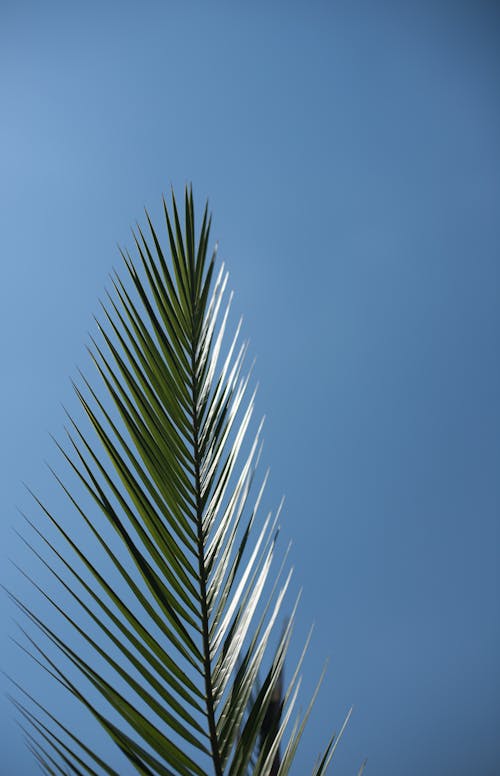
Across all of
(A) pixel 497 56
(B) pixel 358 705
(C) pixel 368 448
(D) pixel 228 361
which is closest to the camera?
(D) pixel 228 361

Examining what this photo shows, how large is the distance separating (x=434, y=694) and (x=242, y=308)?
9.01 meters

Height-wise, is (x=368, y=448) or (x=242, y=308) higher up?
(x=242, y=308)

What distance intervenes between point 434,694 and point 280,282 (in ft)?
29.5

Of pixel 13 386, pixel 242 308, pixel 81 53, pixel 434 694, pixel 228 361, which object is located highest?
pixel 81 53

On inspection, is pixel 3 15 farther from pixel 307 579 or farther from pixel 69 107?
pixel 307 579

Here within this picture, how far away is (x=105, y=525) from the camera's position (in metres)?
9.09

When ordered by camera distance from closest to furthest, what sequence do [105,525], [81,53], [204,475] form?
[204,475], [105,525], [81,53]

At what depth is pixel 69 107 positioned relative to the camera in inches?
376

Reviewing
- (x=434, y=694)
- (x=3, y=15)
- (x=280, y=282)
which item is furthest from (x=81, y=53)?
(x=434, y=694)

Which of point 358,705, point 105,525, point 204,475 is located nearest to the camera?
point 204,475

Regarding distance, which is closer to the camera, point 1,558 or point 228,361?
point 228,361

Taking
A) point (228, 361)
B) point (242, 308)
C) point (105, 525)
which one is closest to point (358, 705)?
point (105, 525)

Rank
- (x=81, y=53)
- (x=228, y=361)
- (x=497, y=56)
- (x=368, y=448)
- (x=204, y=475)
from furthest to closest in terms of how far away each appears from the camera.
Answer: (x=497, y=56), (x=368, y=448), (x=81, y=53), (x=228, y=361), (x=204, y=475)

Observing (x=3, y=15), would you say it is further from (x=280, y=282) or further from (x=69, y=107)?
(x=280, y=282)
